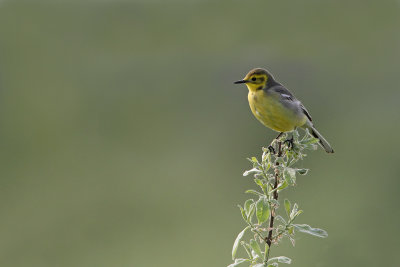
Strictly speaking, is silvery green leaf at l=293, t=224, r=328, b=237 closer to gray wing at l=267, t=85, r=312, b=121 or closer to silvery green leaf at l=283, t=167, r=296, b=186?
silvery green leaf at l=283, t=167, r=296, b=186

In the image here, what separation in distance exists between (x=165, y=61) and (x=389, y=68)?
8307mm

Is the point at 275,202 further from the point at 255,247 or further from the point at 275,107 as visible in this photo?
the point at 275,107

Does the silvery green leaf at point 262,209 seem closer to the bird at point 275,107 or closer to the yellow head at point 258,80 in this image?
the bird at point 275,107

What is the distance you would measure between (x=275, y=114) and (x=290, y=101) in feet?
0.72

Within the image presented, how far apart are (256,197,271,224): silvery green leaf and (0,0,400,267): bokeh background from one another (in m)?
7.05

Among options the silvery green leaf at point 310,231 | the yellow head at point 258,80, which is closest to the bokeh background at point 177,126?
the yellow head at point 258,80

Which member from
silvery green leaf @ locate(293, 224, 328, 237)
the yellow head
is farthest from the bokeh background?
silvery green leaf @ locate(293, 224, 328, 237)

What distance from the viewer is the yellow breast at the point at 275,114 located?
4.42 metres

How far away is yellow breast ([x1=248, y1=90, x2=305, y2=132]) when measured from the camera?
4418 millimetres

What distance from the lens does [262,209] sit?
7.21 feet

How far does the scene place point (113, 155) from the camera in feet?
59.0

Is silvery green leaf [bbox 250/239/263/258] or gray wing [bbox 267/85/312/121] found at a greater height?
gray wing [bbox 267/85/312/121]

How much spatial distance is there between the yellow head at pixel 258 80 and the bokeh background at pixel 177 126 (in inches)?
182

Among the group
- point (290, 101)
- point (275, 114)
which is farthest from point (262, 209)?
point (290, 101)
